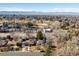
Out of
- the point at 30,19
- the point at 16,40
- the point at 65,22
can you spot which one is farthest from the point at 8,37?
the point at 65,22

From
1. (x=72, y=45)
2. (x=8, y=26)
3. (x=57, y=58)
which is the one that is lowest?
(x=57, y=58)

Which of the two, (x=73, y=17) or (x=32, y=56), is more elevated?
(x=73, y=17)

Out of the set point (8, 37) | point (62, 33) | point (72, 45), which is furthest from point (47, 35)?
point (8, 37)

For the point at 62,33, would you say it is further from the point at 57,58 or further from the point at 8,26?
the point at 8,26

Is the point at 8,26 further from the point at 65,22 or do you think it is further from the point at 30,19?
the point at 65,22

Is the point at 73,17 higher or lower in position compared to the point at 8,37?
higher
